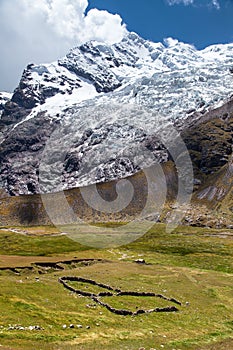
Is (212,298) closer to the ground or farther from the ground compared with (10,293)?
closer to the ground

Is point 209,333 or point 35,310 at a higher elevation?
point 35,310

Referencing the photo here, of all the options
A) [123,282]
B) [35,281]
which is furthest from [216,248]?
[35,281]

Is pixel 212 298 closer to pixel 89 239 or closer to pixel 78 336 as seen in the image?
pixel 78 336

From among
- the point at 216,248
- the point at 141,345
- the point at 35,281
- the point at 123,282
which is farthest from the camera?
the point at 216,248

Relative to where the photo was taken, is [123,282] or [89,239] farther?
[89,239]

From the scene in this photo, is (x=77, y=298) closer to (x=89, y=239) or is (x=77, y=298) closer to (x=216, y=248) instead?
(x=216, y=248)

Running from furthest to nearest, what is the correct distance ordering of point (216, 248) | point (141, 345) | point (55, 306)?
point (216, 248)
point (55, 306)
point (141, 345)

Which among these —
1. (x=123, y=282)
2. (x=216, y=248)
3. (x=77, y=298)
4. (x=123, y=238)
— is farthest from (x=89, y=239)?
(x=77, y=298)

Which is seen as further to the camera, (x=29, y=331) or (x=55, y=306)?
(x=55, y=306)

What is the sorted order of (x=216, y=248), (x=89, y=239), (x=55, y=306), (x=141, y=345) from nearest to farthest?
(x=141, y=345) < (x=55, y=306) < (x=216, y=248) < (x=89, y=239)
